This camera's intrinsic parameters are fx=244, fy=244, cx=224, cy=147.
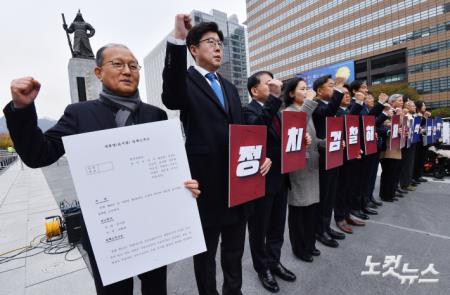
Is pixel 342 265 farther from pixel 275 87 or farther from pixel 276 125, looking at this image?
pixel 275 87

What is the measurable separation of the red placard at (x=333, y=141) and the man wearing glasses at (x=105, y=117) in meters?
1.87

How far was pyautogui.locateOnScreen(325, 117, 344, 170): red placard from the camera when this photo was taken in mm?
2611

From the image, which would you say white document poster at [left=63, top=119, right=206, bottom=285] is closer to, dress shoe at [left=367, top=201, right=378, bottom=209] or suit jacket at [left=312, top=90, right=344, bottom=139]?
suit jacket at [left=312, top=90, right=344, bottom=139]

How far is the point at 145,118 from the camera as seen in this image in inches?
52.7

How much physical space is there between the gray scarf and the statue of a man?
8761 mm

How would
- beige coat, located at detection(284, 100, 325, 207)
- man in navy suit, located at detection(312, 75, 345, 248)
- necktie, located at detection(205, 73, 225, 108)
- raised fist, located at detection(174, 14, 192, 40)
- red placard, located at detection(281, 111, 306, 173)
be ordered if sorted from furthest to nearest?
man in navy suit, located at detection(312, 75, 345, 248), beige coat, located at detection(284, 100, 325, 207), red placard, located at detection(281, 111, 306, 173), necktie, located at detection(205, 73, 225, 108), raised fist, located at detection(174, 14, 192, 40)

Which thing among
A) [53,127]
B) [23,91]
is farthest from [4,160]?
[23,91]

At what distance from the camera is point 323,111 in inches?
106

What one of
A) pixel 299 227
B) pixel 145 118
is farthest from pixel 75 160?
pixel 299 227

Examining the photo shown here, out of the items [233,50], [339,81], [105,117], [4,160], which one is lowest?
[4,160]

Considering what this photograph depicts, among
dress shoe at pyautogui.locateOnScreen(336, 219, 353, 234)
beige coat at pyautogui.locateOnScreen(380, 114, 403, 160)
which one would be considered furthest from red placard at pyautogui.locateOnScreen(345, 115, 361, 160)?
beige coat at pyautogui.locateOnScreen(380, 114, 403, 160)

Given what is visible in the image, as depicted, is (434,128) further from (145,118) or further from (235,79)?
(235,79)

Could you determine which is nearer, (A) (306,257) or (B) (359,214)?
(A) (306,257)

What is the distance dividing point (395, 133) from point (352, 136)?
5.36ft
